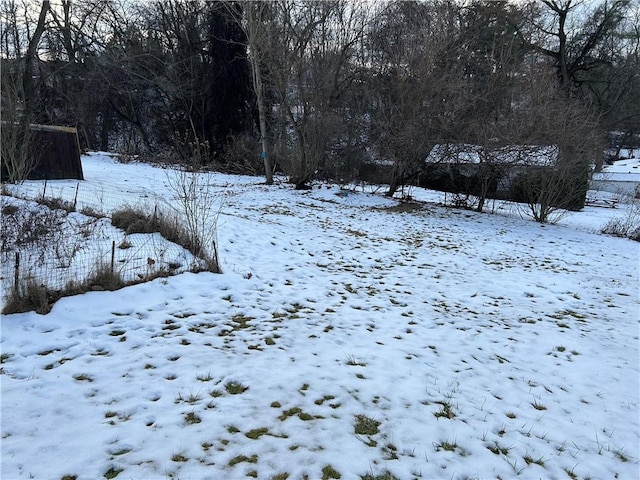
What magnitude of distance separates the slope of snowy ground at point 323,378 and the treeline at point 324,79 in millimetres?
3384

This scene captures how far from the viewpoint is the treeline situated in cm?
1380

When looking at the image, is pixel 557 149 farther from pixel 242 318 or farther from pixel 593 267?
pixel 242 318

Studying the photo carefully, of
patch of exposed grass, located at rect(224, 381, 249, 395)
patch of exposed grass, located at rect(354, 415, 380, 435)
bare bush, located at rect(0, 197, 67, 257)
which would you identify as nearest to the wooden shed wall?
bare bush, located at rect(0, 197, 67, 257)

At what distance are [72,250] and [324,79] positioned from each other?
1280 cm

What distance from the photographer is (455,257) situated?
341 inches

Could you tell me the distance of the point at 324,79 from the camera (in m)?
15.8

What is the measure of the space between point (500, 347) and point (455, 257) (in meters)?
4.40

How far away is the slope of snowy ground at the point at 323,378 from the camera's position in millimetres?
2559

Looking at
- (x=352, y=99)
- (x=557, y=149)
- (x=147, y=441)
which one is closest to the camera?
(x=147, y=441)

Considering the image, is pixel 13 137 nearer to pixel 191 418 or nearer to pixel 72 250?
pixel 72 250

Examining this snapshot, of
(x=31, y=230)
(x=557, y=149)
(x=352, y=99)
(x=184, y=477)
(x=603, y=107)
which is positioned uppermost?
(x=603, y=107)

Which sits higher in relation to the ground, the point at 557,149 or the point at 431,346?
the point at 557,149

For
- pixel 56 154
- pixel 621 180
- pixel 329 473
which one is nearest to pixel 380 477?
pixel 329 473

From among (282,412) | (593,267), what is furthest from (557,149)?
(282,412)
